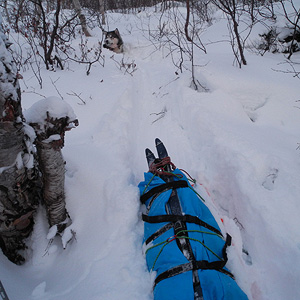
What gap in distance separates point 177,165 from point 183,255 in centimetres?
133

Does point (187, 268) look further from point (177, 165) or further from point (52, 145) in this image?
point (177, 165)

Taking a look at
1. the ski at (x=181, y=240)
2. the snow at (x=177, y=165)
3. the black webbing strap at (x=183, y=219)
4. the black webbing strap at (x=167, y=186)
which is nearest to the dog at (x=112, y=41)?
the snow at (x=177, y=165)

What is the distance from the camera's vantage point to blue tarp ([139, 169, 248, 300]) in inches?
48.4

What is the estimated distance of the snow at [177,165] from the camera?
1.48 metres

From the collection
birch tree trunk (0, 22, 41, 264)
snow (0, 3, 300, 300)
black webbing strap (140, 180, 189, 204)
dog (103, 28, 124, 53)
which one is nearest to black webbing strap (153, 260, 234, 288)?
snow (0, 3, 300, 300)

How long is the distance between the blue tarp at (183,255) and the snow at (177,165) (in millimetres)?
145

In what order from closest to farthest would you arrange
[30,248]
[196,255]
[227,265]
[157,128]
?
[196,255] → [227,265] → [30,248] → [157,128]

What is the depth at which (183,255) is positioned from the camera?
54.9 inches

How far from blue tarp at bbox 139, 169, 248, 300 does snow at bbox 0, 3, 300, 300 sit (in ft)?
0.48

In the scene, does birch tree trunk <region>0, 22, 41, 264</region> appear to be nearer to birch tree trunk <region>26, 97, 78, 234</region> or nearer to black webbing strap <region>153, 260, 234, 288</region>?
birch tree trunk <region>26, 97, 78, 234</region>

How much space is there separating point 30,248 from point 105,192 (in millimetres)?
711

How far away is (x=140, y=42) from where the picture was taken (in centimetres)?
736

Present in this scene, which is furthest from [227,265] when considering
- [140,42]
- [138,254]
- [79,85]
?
[140,42]

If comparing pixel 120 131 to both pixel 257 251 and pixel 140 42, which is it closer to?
pixel 257 251
